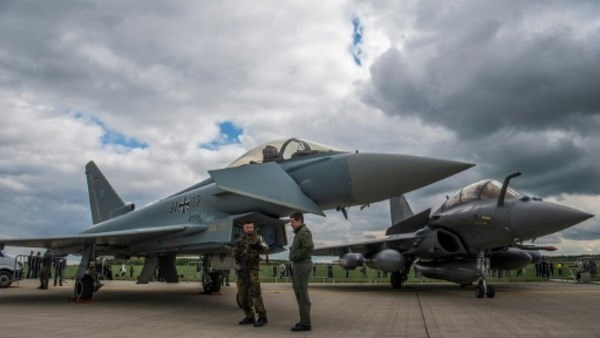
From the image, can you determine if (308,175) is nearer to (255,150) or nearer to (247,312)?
(255,150)

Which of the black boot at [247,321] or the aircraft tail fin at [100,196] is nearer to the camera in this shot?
the black boot at [247,321]

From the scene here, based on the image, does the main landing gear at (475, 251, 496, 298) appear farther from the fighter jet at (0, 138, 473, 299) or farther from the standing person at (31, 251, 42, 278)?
the standing person at (31, 251, 42, 278)

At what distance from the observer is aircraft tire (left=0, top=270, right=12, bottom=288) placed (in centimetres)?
1677

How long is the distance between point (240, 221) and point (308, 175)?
1.79 metres

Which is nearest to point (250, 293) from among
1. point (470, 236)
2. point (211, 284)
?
point (211, 284)

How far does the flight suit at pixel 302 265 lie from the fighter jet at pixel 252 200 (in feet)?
4.92

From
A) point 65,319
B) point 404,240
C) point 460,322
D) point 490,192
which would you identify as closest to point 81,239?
point 65,319

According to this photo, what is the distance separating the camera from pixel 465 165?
7688 mm

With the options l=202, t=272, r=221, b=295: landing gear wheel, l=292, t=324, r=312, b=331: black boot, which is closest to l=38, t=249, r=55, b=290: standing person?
l=202, t=272, r=221, b=295: landing gear wheel

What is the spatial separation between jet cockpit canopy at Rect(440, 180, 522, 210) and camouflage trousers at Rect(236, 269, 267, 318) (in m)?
8.23

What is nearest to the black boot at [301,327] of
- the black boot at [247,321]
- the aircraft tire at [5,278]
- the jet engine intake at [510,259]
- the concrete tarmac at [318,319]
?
the concrete tarmac at [318,319]

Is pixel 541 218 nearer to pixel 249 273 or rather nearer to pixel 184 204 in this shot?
pixel 249 273

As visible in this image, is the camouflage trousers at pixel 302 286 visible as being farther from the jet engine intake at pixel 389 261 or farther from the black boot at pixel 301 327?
the jet engine intake at pixel 389 261

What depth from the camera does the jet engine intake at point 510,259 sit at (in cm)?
1588
